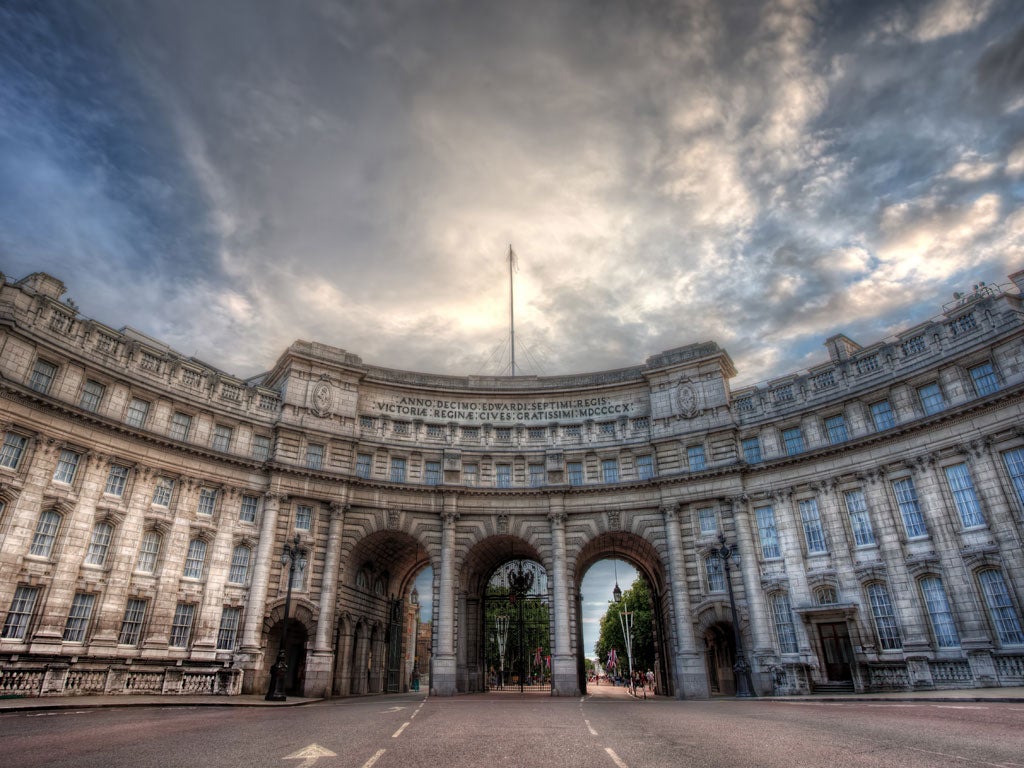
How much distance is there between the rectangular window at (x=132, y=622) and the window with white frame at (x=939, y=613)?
3874 centimetres

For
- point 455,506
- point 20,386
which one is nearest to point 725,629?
point 455,506

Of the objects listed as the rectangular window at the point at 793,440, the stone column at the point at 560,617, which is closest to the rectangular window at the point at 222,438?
the stone column at the point at 560,617

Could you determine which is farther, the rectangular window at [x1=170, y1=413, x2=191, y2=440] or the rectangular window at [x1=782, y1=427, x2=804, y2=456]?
the rectangular window at [x1=782, y1=427, x2=804, y2=456]

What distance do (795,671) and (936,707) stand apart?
12977mm

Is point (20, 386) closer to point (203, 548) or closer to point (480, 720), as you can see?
point (203, 548)

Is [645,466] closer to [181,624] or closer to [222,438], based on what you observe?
[222,438]

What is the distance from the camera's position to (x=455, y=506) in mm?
39531

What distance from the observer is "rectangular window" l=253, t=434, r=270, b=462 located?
36469mm

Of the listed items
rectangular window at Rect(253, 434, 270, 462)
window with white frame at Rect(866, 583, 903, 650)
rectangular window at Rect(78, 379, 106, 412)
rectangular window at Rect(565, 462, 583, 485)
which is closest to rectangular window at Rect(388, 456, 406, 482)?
rectangular window at Rect(253, 434, 270, 462)

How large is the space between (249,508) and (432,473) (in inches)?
455

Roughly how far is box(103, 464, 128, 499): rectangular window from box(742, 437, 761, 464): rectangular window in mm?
35036

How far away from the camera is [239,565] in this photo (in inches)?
1339

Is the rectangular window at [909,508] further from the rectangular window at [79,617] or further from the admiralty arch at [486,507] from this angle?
the rectangular window at [79,617]

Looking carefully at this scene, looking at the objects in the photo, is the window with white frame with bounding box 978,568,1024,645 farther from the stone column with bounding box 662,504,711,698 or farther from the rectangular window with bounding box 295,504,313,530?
the rectangular window with bounding box 295,504,313,530
